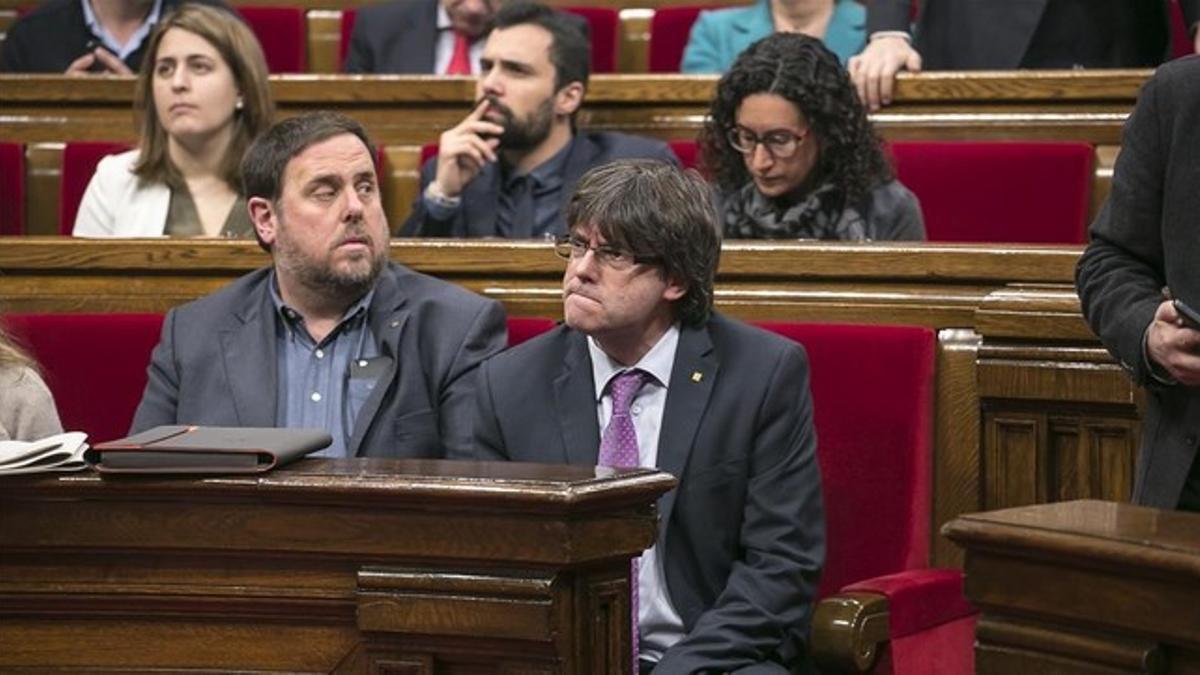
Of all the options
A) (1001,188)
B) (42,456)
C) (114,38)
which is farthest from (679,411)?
(114,38)

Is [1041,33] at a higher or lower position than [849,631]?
higher

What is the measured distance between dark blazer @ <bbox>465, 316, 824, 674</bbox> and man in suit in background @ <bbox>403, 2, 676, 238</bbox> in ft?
1.99

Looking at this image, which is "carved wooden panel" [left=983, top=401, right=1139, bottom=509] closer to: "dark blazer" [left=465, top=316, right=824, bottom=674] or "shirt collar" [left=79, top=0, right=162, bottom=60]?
"dark blazer" [left=465, top=316, right=824, bottom=674]

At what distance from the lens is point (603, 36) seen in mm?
2756

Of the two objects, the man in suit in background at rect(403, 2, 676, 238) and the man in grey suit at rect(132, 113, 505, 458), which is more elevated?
the man in suit in background at rect(403, 2, 676, 238)

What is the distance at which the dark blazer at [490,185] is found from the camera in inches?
→ 80.3

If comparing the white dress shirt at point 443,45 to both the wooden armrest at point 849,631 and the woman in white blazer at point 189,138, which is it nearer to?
the woman in white blazer at point 189,138

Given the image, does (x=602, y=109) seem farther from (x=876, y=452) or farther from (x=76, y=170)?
(x=876, y=452)

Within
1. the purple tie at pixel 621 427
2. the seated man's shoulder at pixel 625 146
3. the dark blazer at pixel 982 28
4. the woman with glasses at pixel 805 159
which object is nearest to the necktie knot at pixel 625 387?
the purple tie at pixel 621 427

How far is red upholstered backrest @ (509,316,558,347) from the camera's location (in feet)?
5.24

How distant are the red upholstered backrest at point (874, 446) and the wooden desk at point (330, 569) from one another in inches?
16.5

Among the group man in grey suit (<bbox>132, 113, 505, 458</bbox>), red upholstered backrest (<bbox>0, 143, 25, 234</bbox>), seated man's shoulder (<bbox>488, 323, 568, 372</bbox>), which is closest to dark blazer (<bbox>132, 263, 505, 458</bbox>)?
man in grey suit (<bbox>132, 113, 505, 458</bbox>)

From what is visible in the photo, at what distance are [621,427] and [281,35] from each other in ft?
5.17

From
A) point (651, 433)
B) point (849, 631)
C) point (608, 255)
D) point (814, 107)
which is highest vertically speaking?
point (814, 107)
